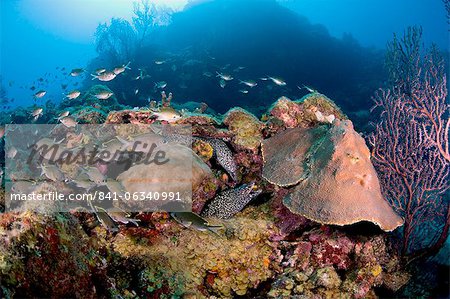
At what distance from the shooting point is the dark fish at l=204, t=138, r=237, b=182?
4402 mm

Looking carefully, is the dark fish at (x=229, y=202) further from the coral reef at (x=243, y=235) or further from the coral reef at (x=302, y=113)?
the coral reef at (x=302, y=113)

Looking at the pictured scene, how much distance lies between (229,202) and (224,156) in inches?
34.5

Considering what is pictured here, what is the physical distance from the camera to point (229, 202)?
389 centimetres

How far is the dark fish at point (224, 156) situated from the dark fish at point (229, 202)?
1.58 ft

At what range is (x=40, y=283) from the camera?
2.06m

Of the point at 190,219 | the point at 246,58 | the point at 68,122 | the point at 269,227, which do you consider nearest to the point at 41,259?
the point at 190,219

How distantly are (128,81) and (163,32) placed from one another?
12646 millimetres

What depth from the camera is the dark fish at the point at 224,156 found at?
4402 mm

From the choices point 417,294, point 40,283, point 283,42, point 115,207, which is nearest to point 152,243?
point 115,207

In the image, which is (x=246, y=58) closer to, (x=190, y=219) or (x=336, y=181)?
(x=336, y=181)

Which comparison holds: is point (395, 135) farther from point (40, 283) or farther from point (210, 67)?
point (210, 67)

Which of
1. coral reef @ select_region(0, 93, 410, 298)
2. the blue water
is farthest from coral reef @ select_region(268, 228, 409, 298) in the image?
the blue water

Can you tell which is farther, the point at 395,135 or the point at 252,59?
the point at 252,59

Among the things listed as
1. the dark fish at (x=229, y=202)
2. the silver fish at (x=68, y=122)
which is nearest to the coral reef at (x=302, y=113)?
the dark fish at (x=229, y=202)
